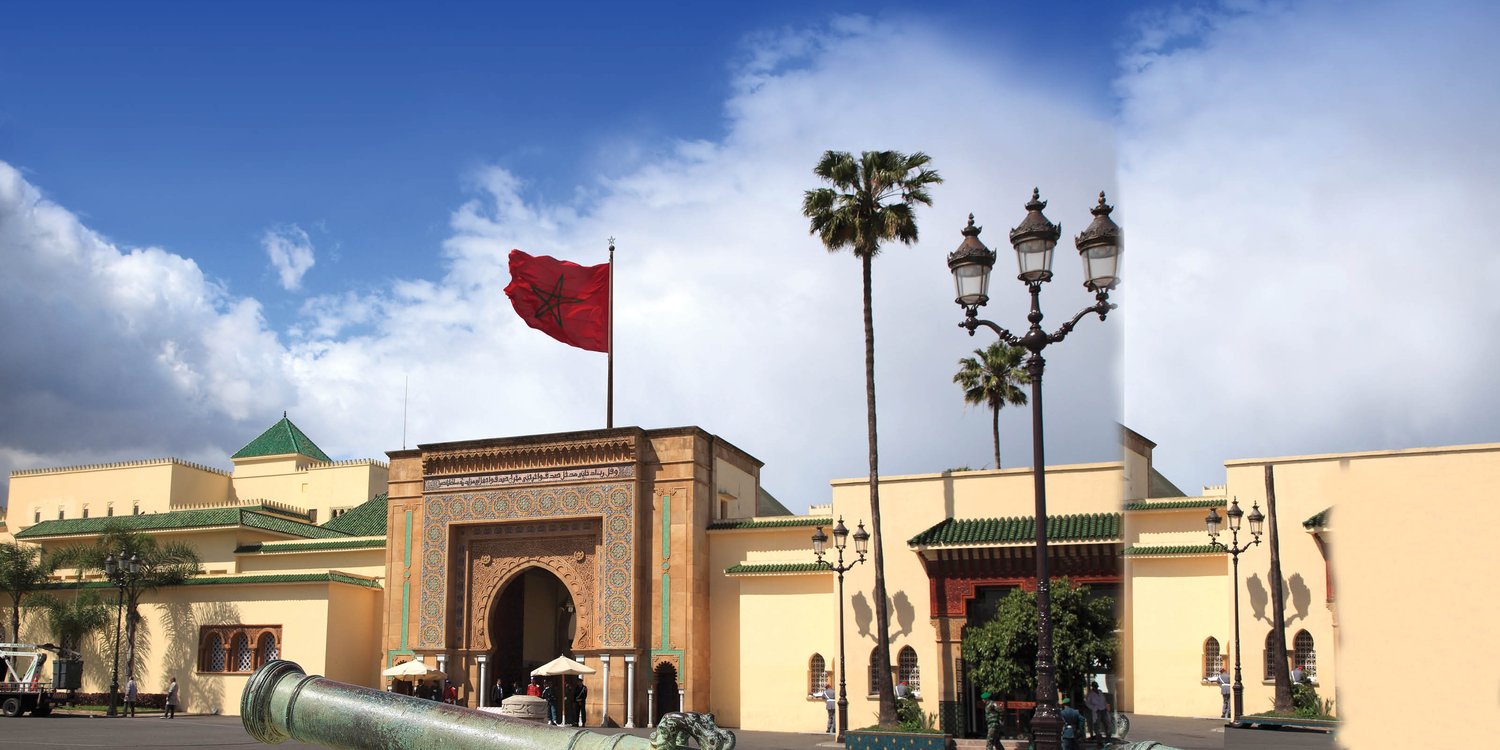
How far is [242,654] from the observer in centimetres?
3247

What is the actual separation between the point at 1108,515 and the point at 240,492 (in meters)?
35.0

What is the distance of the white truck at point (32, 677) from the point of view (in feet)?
95.8

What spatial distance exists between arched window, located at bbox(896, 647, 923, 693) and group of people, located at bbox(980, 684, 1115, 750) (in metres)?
4.96

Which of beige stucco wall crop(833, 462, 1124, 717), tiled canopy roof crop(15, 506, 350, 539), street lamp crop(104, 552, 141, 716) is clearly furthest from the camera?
tiled canopy roof crop(15, 506, 350, 539)

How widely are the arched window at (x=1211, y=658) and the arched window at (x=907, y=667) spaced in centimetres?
675

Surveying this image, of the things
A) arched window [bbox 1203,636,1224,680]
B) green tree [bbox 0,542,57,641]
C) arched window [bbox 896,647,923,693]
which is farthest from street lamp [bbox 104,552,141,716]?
arched window [bbox 1203,636,1224,680]

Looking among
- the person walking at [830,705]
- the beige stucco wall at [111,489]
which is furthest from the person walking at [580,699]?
the beige stucco wall at [111,489]

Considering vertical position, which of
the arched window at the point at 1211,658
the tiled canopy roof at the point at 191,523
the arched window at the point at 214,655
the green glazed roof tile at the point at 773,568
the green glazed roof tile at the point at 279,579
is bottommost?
the arched window at the point at 214,655

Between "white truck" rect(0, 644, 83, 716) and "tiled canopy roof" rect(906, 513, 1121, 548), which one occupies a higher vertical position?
"tiled canopy roof" rect(906, 513, 1121, 548)

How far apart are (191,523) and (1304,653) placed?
29305 millimetres

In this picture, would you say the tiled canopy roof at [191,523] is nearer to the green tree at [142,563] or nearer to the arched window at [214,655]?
the green tree at [142,563]

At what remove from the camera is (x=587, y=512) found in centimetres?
2934

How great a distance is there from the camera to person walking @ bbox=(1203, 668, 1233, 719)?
17297 mm

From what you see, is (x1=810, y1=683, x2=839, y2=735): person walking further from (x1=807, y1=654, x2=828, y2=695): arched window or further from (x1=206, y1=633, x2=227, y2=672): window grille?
(x1=206, y1=633, x2=227, y2=672): window grille
